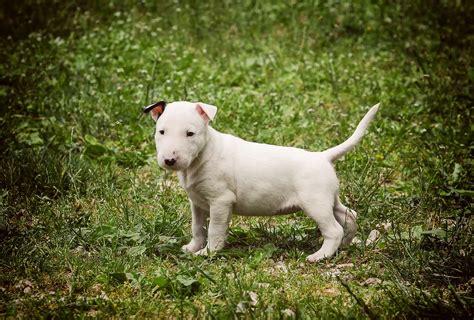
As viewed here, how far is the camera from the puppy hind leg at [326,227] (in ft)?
15.8

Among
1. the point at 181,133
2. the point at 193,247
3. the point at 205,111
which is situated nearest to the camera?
the point at 181,133

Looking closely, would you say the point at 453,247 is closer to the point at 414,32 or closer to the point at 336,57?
the point at 336,57

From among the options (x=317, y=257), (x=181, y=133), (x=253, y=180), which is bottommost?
(x=317, y=257)

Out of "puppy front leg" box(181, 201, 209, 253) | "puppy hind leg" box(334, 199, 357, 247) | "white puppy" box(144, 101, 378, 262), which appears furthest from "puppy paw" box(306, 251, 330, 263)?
"puppy front leg" box(181, 201, 209, 253)

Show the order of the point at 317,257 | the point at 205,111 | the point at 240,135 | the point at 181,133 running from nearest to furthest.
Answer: the point at 181,133, the point at 205,111, the point at 317,257, the point at 240,135

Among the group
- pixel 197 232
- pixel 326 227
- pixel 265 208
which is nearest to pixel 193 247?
pixel 197 232

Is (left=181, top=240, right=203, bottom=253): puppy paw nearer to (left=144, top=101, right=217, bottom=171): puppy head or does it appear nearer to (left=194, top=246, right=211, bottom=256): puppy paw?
(left=194, top=246, right=211, bottom=256): puppy paw

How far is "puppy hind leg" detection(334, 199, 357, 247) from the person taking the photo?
5.05m

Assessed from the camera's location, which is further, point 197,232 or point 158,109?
point 197,232

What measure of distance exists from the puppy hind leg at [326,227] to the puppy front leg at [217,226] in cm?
53

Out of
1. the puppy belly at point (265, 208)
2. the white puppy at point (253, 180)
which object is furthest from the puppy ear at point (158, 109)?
the puppy belly at point (265, 208)

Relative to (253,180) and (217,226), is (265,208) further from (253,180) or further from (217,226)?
(217,226)

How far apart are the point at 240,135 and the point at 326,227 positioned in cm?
261

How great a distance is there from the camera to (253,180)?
16.2 ft
